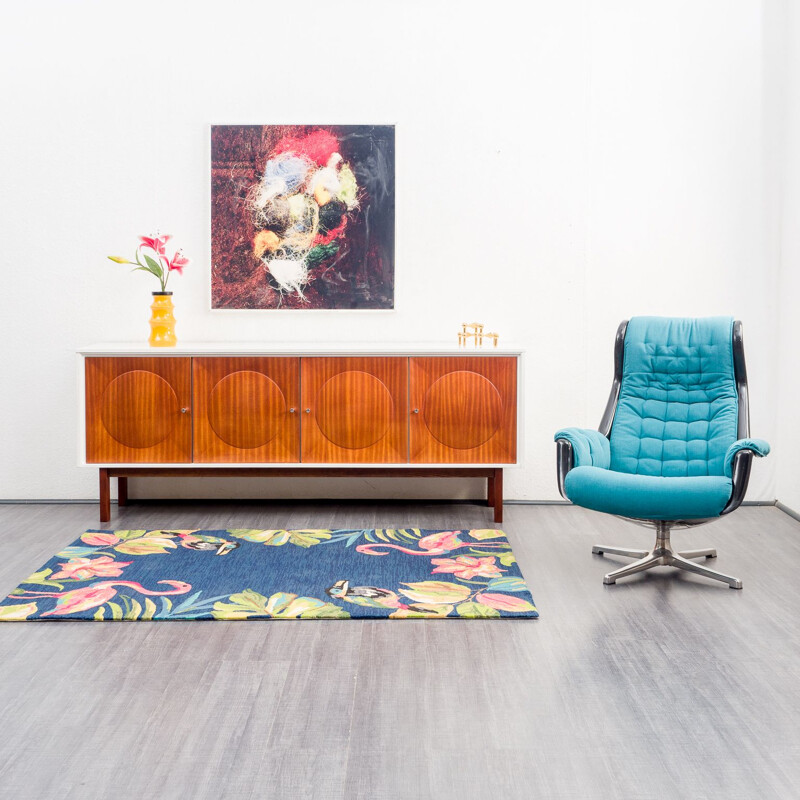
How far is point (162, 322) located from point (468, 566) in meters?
1.97

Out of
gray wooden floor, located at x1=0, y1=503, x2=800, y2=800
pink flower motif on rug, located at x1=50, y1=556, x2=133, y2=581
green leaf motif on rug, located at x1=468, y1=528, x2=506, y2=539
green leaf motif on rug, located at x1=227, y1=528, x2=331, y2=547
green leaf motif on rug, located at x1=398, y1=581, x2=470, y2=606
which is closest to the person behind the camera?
gray wooden floor, located at x1=0, y1=503, x2=800, y2=800

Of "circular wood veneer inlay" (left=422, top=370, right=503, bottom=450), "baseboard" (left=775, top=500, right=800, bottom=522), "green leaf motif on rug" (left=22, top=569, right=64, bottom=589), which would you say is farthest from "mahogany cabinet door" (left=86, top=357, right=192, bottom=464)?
"baseboard" (left=775, top=500, right=800, bottom=522)

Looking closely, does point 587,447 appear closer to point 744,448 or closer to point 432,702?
point 744,448

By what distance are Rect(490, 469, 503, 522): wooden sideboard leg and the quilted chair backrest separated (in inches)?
25.6

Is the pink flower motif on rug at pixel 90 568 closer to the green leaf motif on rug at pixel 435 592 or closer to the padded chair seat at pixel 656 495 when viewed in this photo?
the green leaf motif on rug at pixel 435 592

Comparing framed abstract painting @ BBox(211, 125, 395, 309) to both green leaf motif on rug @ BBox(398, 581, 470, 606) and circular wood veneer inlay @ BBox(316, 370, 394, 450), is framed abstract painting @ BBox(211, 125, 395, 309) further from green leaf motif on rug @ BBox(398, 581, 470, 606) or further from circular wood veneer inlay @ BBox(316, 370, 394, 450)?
green leaf motif on rug @ BBox(398, 581, 470, 606)

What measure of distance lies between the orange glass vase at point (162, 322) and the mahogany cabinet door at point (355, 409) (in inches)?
28.3

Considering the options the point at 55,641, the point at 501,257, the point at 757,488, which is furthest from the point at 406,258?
the point at 55,641

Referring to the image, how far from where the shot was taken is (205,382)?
13.3 feet

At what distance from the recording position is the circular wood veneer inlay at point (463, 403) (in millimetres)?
4074

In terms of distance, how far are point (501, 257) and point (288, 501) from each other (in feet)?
5.54

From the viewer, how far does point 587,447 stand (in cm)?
340

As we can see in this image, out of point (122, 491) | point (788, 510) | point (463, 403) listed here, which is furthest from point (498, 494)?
point (122, 491)

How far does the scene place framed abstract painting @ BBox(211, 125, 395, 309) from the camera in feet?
14.5
